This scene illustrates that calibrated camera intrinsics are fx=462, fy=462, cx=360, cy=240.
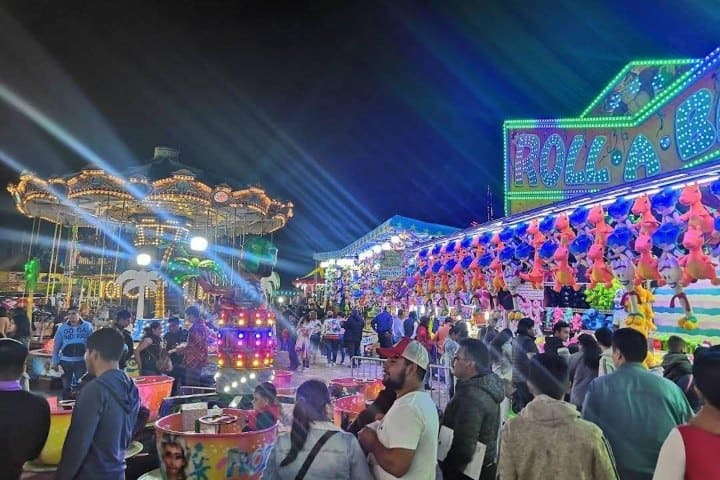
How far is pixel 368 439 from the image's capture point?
8.06ft

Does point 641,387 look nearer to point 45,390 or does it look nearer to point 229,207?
point 45,390

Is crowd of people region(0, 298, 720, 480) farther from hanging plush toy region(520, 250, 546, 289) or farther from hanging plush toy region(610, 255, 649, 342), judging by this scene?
hanging plush toy region(520, 250, 546, 289)

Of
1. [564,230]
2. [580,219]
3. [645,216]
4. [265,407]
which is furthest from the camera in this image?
[564,230]

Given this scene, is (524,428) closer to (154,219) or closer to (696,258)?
(696,258)

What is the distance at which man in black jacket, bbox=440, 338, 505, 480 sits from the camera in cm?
279

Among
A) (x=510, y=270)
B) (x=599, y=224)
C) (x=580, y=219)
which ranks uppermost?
(x=580, y=219)

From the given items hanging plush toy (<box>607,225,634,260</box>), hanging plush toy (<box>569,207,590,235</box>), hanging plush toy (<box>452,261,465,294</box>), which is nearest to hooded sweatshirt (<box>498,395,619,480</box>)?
hanging plush toy (<box>607,225,634,260</box>)

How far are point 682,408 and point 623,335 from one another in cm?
52

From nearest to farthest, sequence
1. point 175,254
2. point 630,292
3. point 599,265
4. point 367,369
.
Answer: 1. point 599,265
2. point 630,292
3. point 367,369
4. point 175,254

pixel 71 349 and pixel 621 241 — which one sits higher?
pixel 621 241

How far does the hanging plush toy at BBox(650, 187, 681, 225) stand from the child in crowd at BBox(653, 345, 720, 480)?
116 inches

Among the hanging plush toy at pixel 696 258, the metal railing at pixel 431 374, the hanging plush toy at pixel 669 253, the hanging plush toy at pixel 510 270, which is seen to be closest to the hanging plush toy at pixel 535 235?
the hanging plush toy at pixel 510 270

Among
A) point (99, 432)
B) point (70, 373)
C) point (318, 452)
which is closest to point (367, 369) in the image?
point (70, 373)

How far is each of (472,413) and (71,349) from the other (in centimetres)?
679
